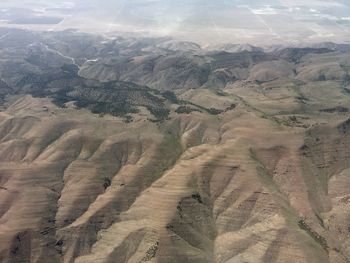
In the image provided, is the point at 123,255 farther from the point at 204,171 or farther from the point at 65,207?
the point at 204,171

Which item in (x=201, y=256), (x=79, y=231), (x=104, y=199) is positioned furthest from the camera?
(x=104, y=199)

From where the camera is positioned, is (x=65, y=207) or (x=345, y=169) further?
(x=345, y=169)

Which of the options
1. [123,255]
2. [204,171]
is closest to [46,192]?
[123,255]

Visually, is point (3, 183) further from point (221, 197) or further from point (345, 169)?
point (345, 169)

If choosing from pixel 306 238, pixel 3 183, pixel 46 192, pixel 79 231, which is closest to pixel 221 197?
pixel 306 238

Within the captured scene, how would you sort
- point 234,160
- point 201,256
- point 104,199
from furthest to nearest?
point 234,160
point 104,199
point 201,256

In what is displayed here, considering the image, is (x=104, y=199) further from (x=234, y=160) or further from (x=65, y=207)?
(x=234, y=160)

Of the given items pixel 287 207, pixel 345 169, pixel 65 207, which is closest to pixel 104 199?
pixel 65 207

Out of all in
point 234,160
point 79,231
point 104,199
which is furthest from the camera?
point 234,160
